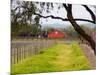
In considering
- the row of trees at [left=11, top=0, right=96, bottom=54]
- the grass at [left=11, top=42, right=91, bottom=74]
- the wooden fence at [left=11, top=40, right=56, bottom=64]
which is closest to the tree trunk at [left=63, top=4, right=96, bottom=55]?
the row of trees at [left=11, top=0, right=96, bottom=54]

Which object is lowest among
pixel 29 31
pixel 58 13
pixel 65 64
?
pixel 65 64

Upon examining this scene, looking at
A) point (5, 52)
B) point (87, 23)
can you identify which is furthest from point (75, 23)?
point (5, 52)

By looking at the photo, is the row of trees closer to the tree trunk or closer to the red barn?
the tree trunk

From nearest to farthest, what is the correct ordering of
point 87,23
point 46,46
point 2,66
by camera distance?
point 2,66 < point 46,46 < point 87,23

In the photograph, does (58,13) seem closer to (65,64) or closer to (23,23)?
(23,23)

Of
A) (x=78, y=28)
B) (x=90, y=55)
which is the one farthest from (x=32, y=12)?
(x=90, y=55)

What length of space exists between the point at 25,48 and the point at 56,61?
33 cm

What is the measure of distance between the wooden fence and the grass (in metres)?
0.04

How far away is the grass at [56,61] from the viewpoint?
183 centimetres

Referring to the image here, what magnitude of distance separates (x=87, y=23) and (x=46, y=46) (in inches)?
19.3

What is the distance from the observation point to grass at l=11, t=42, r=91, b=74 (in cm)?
183

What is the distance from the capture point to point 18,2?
181cm

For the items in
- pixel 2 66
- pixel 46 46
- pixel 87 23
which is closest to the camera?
pixel 2 66

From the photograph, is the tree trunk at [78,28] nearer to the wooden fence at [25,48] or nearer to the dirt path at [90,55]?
the dirt path at [90,55]
